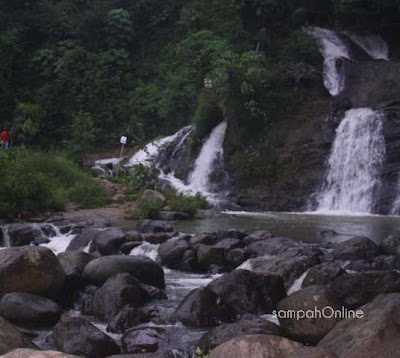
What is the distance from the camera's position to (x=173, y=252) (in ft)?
42.7

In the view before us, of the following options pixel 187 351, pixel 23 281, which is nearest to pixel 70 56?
pixel 23 281

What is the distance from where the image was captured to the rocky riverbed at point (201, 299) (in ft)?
22.5

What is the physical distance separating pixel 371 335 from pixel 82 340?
333cm

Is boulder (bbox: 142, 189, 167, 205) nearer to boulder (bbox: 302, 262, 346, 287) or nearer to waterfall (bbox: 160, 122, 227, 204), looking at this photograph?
waterfall (bbox: 160, 122, 227, 204)

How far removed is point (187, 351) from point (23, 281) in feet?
10.3

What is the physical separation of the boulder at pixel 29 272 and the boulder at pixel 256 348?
4.41m

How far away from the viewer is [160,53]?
33156 mm

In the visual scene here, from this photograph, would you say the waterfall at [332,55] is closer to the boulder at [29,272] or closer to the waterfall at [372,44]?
the waterfall at [372,44]

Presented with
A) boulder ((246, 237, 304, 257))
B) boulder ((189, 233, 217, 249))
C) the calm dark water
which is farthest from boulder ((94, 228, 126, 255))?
boulder ((246, 237, 304, 257))

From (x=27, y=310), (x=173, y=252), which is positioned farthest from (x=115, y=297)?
(x=173, y=252)

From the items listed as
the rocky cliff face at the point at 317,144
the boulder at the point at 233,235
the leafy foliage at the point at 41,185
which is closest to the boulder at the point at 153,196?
the leafy foliage at the point at 41,185

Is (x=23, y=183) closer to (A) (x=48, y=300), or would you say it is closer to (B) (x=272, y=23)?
(A) (x=48, y=300)

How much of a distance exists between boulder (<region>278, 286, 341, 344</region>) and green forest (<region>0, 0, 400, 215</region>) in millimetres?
13516

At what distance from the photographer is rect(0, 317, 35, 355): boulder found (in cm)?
704
